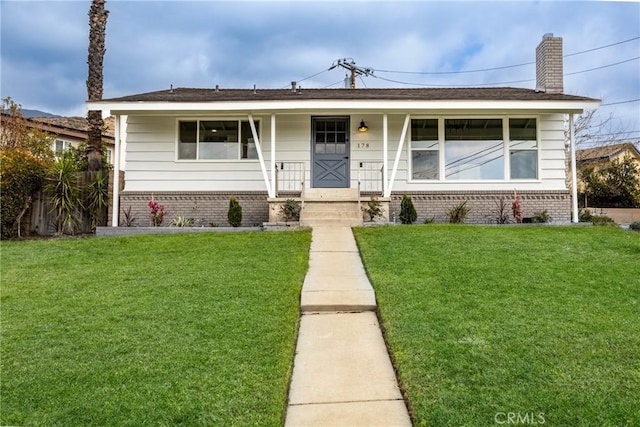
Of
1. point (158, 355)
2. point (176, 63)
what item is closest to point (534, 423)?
point (158, 355)

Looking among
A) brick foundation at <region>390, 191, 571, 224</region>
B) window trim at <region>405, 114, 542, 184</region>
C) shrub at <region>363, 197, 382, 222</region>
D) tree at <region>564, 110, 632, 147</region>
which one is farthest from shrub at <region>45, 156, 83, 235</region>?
tree at <region>564, 110, 632, 147</region>

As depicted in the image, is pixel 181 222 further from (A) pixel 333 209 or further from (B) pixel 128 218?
(A) pixel 333 209

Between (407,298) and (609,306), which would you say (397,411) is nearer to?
(407,298)

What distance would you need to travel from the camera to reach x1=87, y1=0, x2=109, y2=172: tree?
11.4 m

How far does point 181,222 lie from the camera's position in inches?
414

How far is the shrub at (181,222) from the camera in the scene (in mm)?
10528

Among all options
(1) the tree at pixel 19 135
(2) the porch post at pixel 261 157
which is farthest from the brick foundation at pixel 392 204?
(1) the tree at pixel 19 135

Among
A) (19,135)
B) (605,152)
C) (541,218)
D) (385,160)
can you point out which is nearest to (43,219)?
(19,135)

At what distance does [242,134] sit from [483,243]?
721cm

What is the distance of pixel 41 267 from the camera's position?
21.8ft

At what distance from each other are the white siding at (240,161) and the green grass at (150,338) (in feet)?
15.2

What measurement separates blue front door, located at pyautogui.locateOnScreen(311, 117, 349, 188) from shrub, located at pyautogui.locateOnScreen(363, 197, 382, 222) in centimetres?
146

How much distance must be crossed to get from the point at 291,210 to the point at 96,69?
7145mm

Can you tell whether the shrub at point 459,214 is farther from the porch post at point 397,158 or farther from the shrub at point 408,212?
the porch post at point 397,158
